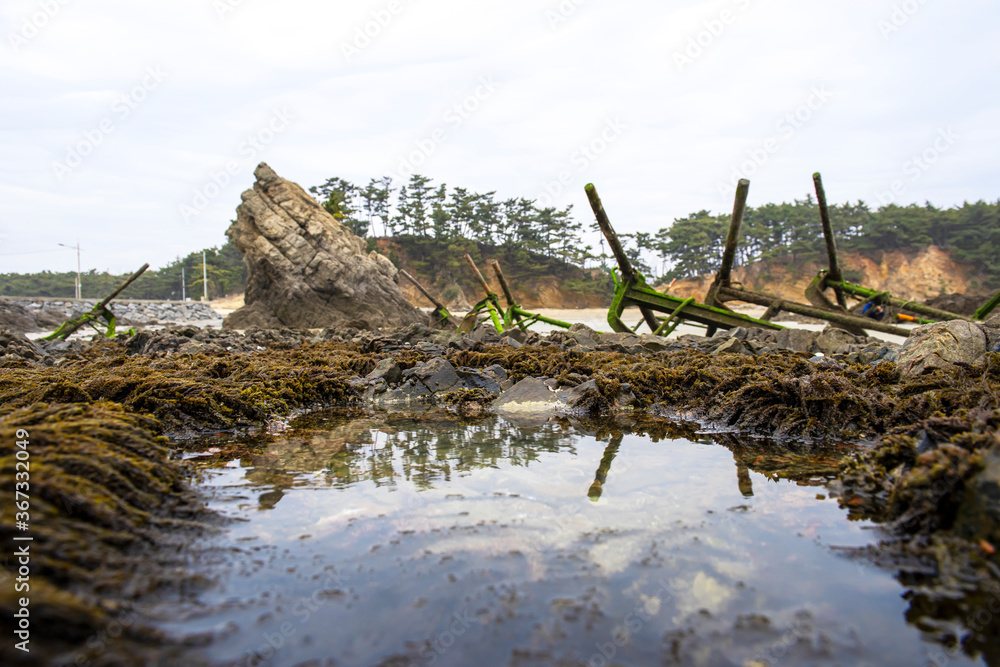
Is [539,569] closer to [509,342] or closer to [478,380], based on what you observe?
[478,380]

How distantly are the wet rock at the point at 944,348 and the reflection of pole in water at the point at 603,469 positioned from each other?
8.80 ft

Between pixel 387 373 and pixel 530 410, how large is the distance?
74.8 inches

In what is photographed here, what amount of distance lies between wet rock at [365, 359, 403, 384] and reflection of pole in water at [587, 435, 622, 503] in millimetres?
2944

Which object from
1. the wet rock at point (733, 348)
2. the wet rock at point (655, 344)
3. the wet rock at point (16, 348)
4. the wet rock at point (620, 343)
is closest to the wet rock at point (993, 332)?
the wet rock at point (733, 348)

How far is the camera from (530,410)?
512 cm

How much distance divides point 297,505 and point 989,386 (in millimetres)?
4033

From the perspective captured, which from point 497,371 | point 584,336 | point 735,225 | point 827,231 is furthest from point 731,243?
point 497,371

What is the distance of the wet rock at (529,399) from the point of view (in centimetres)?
515

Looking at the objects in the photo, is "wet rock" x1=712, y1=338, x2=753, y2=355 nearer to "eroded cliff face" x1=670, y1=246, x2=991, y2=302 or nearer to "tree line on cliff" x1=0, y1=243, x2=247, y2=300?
"eroded cliff face" x1=670, y1=246, x2=991, y2=302

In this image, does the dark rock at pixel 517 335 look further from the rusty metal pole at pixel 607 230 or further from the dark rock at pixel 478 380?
the dark rock at pixel 478 380

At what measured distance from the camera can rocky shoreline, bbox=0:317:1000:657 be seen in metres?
1.71

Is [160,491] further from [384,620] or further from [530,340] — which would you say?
[530,340]

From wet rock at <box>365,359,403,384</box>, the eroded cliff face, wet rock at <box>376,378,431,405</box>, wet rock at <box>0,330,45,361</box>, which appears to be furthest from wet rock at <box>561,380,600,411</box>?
the eroded cliff face

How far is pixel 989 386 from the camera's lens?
3.23 metres
